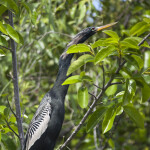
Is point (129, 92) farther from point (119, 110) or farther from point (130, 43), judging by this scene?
point (130, 43)

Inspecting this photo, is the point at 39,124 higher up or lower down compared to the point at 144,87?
lower down

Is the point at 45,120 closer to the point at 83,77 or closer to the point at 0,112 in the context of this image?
the point at 0,112

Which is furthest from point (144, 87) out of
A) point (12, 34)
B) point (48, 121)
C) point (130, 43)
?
point (48, 121)

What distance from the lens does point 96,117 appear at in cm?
153

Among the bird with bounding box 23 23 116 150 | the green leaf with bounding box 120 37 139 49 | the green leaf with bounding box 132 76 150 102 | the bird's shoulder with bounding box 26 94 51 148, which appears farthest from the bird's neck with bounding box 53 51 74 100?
the green leaf with bounding box 120 37 139 49

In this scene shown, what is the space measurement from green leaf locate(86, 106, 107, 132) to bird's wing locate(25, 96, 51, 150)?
2.34 feet

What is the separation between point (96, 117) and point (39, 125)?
795 millimetres

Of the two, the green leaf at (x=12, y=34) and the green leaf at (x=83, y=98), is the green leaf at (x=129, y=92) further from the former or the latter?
the green leaf at (x=12, y=34)

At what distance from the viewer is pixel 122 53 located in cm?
144

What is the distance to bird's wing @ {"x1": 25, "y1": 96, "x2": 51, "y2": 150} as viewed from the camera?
2.18 metres

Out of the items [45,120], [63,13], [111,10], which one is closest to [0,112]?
[45,120]

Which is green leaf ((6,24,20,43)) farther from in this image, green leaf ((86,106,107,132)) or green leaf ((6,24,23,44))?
green leaf ((86,106,107,132))

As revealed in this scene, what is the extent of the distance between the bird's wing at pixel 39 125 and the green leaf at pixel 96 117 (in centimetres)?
71

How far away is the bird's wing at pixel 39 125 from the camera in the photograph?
2180mm
